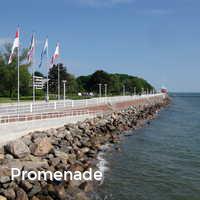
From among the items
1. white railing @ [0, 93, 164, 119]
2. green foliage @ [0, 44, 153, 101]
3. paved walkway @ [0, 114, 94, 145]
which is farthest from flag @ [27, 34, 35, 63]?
green foliage @ [0, 44, 153, 101]

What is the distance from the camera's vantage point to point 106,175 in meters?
19.0

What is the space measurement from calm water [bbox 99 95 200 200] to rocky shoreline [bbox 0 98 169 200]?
131 cm

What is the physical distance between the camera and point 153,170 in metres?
20.5

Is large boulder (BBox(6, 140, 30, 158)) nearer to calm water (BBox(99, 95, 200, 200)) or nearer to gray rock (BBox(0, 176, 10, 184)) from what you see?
gray rock (BBox(0, 176, 10, 184))

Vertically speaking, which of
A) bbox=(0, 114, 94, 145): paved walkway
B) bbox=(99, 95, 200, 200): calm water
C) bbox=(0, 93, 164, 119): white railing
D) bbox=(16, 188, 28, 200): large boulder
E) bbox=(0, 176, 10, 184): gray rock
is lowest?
bbox=(99, 95, 200, 200): calm water

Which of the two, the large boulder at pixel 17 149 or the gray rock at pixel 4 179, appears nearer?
the gray rock at pixel 4 179

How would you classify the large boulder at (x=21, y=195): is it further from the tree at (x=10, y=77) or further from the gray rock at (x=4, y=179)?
the tree at (x=10, y=77)

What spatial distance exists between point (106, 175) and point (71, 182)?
3240 mm

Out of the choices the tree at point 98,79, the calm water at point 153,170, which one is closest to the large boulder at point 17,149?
the calm water at point 153,170

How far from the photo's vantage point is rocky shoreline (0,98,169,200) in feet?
48.1

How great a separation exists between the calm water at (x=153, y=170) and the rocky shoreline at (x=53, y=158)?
1.31 meters

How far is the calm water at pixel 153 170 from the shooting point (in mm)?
16359

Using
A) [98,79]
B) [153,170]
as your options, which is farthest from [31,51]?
[98,79]

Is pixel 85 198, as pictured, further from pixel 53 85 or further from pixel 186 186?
pixel 53 85
